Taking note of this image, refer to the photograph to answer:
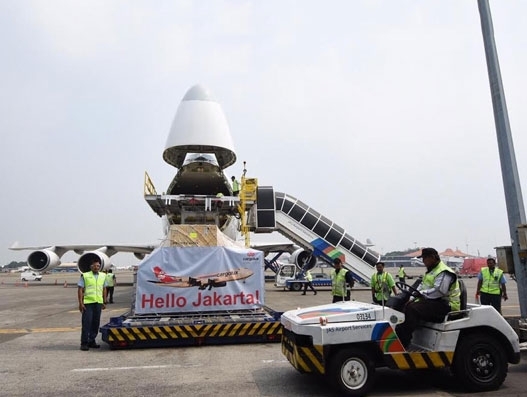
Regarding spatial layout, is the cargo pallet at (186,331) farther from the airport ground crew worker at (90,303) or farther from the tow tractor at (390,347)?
the tow tractor at (390,347)

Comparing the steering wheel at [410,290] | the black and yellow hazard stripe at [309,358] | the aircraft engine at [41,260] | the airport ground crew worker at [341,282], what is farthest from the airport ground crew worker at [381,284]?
the aircraft engine at [41,260]

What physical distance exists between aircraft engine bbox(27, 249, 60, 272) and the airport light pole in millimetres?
24086

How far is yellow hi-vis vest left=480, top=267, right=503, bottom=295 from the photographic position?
8.94 m

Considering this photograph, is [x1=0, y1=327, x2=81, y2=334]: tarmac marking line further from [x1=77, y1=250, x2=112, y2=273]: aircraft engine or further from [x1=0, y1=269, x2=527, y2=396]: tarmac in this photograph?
A: [x1=77, y1=250, x2=112, y2=273]: aircraft engine

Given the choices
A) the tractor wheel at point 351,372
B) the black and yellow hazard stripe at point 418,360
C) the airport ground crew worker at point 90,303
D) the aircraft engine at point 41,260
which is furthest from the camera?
the aircraft engine at point 41,260

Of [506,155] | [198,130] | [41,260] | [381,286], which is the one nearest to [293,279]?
[198,130]

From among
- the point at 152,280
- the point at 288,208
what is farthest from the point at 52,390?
the point at 288,208

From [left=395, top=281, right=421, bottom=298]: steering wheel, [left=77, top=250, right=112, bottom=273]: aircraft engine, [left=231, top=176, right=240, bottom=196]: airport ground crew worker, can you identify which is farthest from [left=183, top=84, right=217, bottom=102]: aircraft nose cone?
[left=395, top=281, right=421, bottom=298]: steering wheel

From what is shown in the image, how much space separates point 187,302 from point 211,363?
251 centimetres

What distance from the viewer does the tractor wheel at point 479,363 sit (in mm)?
4871

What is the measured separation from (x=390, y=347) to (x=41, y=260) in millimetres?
24218

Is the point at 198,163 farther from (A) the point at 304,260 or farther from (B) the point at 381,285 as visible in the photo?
(A) the point at 304,260

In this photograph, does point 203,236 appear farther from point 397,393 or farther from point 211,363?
point 397,393

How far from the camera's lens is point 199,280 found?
9.02 meters
